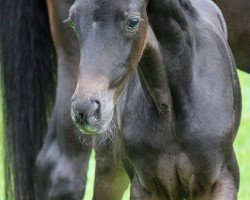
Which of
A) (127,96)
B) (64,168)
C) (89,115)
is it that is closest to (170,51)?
(127,96)

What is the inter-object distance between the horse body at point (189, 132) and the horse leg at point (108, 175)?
2.28ft

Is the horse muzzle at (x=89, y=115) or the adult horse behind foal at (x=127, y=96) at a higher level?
the horse muzzle at (x=89, y=115)

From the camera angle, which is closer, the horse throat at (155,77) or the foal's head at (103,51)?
the foal's head at (103,51)

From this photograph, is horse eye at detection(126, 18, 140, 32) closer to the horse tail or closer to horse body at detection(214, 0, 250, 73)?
the horse tail

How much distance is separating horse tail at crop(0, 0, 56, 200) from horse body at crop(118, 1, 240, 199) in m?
1.08

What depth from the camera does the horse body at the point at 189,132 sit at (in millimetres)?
4773

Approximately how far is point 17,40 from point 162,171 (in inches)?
56.1

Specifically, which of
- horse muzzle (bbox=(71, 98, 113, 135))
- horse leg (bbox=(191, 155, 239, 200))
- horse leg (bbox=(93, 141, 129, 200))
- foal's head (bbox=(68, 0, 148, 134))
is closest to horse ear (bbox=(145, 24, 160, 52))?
foal's head (bbox=(68, 0, 148, 134))

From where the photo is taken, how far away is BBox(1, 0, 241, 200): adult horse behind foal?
4191mm

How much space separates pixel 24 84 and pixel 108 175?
66 cm

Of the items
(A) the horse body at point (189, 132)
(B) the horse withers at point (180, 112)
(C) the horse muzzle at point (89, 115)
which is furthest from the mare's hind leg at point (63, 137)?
(C) the horse muzzle at point (89, 115)

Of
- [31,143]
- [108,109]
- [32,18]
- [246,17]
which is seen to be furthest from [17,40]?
[108,109]

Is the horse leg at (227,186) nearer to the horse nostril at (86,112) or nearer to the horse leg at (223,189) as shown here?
the horse leg at (223,189)

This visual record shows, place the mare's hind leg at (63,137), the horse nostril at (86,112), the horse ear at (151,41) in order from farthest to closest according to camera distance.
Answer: the mare's hind leg at (63,137)
the horse ear at (151,41)
the horse nostril at (86,112)
